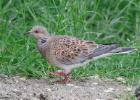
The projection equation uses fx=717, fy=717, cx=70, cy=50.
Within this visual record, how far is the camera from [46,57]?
8.13m

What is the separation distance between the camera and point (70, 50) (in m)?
8.12

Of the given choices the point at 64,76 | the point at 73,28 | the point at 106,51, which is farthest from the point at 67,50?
the point at 73,28

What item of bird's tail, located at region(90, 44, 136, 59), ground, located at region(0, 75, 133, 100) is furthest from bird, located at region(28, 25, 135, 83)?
ground, located at region(0, 75, 133, 100)

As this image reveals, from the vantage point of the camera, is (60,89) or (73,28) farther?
(73,28)

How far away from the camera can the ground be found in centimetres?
740

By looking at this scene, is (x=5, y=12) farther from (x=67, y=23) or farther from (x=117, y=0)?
(x=117, y=0)

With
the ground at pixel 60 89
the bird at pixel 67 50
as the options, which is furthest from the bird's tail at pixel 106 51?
the ground at pixel 60 89

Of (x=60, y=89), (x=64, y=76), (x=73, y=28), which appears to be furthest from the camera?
(x=73, y=28)

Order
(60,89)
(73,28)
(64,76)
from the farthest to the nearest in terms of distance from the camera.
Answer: (73,28) < (64,76) < (60,89)

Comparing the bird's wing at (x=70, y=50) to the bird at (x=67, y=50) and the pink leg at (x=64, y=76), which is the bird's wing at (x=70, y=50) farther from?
the pink leg at (x=64, y=76)

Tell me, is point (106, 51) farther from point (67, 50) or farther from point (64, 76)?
point (64, 76)

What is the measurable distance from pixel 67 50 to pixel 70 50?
35 mm

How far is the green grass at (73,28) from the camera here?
27.8ft

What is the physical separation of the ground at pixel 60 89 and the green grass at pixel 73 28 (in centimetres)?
19
